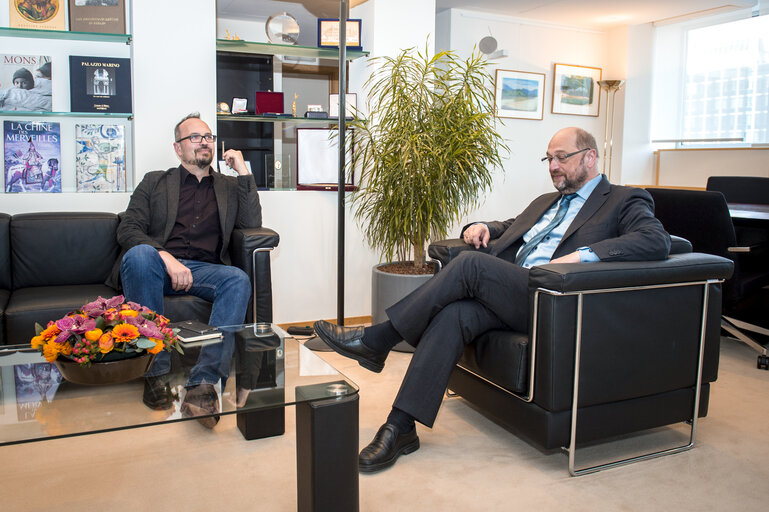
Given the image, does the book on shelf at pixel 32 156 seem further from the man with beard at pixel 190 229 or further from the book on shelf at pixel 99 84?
the man with beard at pixel 190 229

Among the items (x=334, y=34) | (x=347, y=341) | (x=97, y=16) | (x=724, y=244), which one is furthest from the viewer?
(x=334, y=34)

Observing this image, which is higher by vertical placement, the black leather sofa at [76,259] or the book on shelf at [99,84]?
the book on shelf at [99,84]

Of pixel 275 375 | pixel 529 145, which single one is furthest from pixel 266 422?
pixel 529 145

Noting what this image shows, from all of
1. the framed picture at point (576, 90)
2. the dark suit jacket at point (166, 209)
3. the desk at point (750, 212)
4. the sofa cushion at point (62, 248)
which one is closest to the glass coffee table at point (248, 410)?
the dark suit jacket at point (166, 209)

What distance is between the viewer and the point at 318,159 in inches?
169

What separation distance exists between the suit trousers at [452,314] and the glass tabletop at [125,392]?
1.35 feet

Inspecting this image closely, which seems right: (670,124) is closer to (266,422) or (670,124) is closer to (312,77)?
(312,77)

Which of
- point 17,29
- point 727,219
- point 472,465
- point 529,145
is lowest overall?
point 472,465

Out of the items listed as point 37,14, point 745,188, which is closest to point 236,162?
point 37,14

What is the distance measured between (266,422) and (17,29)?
258 centimetres

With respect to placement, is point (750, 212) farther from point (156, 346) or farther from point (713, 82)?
point (156, 346)

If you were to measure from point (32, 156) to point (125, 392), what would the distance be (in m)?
2.47

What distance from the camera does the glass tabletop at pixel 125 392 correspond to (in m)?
1.62

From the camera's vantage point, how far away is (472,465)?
2348 millimetres
